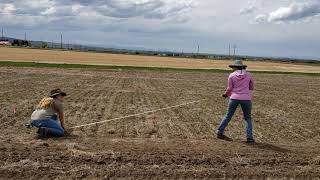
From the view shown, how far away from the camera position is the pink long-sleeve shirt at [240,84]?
10.8 meters

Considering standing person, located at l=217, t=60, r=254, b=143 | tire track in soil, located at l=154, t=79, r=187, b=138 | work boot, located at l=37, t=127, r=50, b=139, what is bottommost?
tire track in soil, located at l=154, t=79, r=187, b=138

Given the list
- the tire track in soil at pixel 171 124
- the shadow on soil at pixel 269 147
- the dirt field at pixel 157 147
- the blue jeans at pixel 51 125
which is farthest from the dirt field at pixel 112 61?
the shadow on soil at pixel 269 147

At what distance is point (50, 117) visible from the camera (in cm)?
1088

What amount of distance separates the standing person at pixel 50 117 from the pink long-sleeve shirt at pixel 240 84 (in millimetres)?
3571

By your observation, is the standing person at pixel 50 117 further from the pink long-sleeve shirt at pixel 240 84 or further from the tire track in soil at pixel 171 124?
the pink long-sleeve shirt at pixel 240 84

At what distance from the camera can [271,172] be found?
8.52 metres

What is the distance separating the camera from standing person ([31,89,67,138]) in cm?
1073

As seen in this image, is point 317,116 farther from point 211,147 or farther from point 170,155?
point 170,155

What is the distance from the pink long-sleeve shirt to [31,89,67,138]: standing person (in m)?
3.57

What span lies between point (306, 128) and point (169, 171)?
7059 millimetres

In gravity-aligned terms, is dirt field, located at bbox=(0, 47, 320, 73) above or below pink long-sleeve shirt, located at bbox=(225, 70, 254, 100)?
below

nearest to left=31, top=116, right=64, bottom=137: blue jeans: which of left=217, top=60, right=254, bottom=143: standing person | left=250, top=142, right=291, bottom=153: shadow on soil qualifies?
left=217, top=60, right=254, bottom=143: standing person

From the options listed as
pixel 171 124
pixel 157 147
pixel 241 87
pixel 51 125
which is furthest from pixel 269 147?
pixel 51 125

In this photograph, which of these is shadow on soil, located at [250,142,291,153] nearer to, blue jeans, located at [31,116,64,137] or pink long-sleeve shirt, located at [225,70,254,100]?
pink long-sleeve shirt, located at [225,70,254,100]
